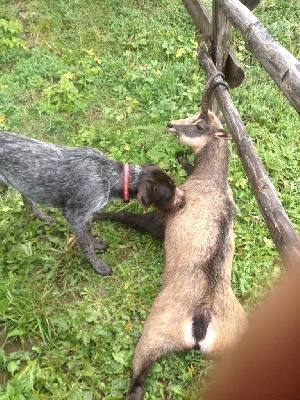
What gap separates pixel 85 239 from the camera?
15.3 feet

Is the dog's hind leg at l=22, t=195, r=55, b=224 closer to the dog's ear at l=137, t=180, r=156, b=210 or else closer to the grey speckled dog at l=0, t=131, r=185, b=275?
the grey speckled dog at l=0, t=131, r=185, b=275

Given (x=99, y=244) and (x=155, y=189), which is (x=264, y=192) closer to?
(x=155, y=189)

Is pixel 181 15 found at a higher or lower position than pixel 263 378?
higher

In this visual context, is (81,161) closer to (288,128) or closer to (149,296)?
(149,296)

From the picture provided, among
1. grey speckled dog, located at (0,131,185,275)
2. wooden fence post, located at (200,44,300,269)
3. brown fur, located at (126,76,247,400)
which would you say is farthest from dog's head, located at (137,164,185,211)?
wooden fence post, located at (200,44,300,269)

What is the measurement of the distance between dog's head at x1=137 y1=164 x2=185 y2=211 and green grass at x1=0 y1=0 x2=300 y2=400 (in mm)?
761

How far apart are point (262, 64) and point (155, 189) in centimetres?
173

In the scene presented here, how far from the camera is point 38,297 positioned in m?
4.44

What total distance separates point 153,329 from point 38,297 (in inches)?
51.4

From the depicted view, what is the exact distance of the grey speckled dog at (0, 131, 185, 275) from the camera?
4.58 metres

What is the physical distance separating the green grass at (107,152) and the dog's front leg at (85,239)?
0.42 ft

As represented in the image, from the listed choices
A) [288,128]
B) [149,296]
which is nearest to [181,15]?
[288,128]

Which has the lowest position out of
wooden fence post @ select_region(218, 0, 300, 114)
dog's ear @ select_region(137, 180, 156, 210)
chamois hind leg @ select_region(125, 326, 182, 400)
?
chamois hind leg @ select_region(125, 326, 182, 400)

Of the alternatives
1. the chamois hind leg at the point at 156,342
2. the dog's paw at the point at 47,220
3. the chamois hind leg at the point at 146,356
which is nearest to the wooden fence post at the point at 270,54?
the chamois hind leg at the point at 156,342
